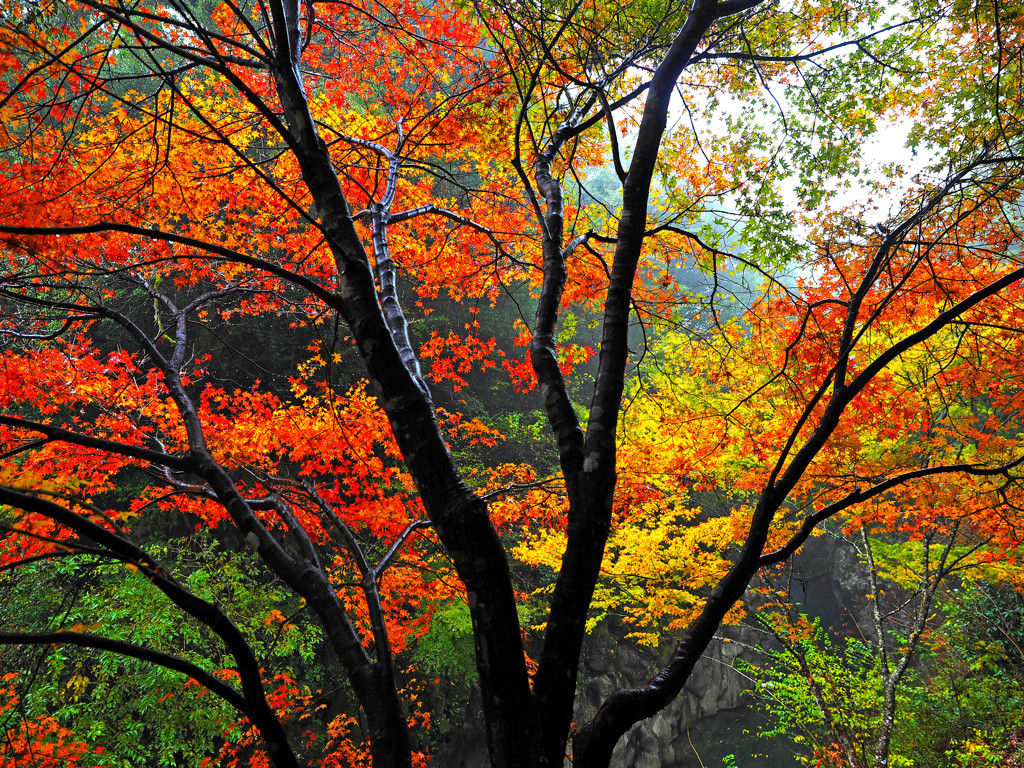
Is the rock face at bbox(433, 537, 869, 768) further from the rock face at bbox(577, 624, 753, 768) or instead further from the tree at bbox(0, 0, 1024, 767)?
the tree at bbox(0, 0, 1024, 767)

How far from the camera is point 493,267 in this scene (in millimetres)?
5539

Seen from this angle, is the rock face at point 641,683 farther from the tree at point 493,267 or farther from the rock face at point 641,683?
the tree at point 493,267

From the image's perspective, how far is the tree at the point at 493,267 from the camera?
1905 millimetres

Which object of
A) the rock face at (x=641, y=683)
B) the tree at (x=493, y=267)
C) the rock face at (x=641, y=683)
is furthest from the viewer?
the rock face at (x=641, y=683)

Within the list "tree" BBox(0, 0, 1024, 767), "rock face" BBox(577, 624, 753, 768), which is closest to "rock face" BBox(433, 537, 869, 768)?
"rock face" BBox(577, 624, 753, 768)

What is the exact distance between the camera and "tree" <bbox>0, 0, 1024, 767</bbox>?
191cm

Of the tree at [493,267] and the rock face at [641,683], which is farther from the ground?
the tree at [493,267]

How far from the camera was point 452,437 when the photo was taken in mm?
13281

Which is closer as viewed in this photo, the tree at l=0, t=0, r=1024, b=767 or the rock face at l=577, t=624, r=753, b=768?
the tree at l=0, t=0, r=1024, b=767

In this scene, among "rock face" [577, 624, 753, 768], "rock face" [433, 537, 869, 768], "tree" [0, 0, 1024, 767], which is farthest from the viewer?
"rock face" [577, 624, 753, 768]

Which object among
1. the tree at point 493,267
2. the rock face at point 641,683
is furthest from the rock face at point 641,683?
the tree at point 493,267

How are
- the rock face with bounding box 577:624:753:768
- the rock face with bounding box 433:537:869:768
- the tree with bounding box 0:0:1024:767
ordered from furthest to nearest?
the rock face with bounding box 577:624:753:768
the rock face with bounding box 433:537:869:768
the tree with bounding box 0:0:1024:767

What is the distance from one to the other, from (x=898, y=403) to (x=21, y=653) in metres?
11.5

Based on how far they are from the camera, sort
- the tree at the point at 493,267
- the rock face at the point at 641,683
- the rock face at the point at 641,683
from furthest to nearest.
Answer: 1. the rock face at the point at 641,683
2. the rock face at the point at 641,683
3. the tree at the point at 493,267
